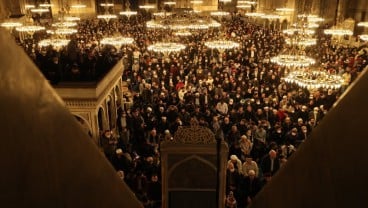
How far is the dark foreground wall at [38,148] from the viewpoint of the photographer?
0.96 metres

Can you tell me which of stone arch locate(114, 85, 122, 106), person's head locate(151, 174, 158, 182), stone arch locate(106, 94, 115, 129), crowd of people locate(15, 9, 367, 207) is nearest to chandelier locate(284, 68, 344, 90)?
crowd of people locate(15, 9, 367, 207)

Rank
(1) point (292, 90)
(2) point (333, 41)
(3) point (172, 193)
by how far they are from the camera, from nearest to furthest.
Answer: (3) point (172, 193) → (1) point (292, 90) → (2) point (333, 41)

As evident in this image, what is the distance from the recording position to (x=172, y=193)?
550 cm

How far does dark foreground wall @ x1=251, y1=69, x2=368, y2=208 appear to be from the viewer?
97 centimetres

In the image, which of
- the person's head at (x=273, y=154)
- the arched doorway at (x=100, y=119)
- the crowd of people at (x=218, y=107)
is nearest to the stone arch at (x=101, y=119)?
the arched doorway at (x=100, y=119)

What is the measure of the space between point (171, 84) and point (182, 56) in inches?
186

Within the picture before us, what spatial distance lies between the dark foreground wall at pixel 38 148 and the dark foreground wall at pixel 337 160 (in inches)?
29.4

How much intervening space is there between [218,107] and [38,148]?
915 cm

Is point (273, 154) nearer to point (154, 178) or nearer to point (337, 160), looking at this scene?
point (154, 178)

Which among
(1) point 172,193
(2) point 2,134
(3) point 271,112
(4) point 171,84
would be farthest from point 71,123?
(4) point 171,84

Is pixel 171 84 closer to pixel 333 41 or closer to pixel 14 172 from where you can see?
pixel 14 172

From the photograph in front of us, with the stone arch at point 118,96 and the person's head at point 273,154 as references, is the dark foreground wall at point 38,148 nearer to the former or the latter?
the person's head at point 273,154

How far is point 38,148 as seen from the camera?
109 centimetres

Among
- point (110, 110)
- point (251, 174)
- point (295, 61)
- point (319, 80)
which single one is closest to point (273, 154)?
point (251, 174)
